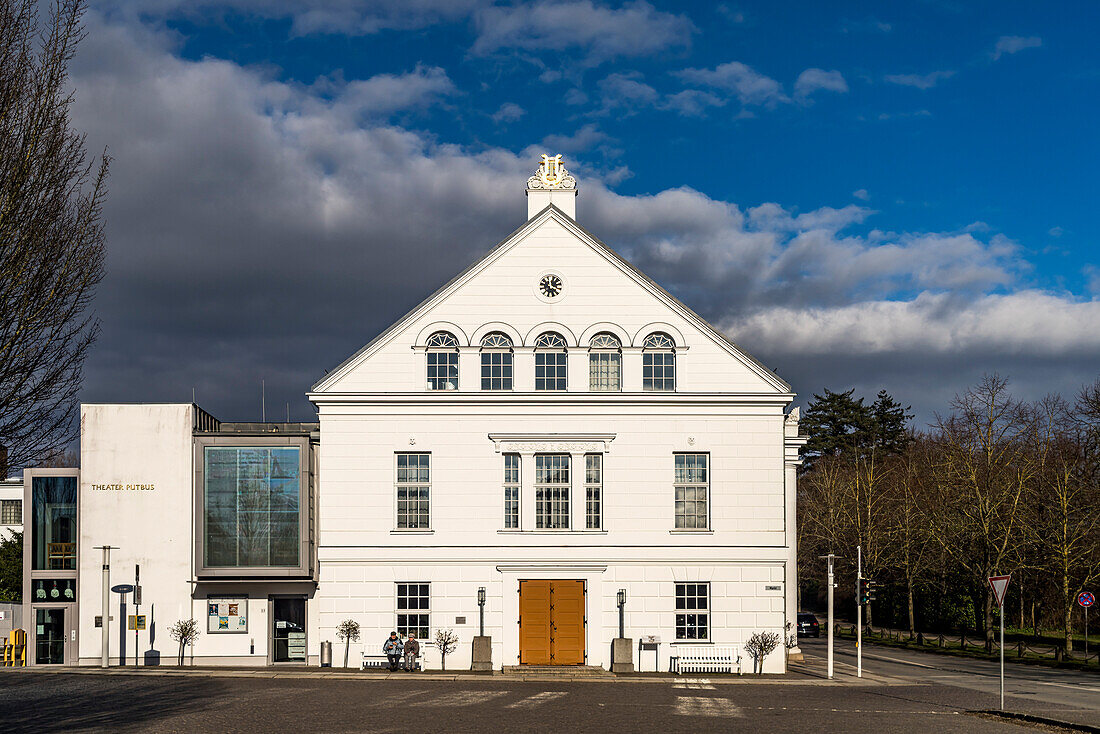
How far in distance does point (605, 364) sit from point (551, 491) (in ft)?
15.0

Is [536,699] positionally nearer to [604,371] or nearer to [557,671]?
[557,671]

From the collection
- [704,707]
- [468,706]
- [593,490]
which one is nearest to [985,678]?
[593,490]

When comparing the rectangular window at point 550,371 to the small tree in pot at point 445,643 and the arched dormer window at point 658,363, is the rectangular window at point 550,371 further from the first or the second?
the small tree in pot at point 445,643

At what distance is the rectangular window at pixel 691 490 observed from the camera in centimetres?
3512

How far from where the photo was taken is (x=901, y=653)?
50938 mm

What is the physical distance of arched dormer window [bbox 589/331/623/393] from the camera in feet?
116

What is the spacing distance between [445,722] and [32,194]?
491 inches

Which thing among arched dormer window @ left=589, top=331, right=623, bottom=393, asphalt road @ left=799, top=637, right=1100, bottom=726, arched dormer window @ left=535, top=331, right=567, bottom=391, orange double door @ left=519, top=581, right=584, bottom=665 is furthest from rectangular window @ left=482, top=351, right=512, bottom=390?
asphalt road @ left=799, top=637, right=1100, bottom=726

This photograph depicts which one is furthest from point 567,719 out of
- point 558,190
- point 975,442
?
point 975,442

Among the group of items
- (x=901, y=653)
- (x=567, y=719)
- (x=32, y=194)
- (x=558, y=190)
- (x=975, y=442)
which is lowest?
(x=901, y=653)

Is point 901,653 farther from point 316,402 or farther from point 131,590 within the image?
point 131,590

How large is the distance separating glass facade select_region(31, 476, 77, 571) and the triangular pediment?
9.67 m

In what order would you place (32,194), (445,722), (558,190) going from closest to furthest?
(32,194) → (445,722) → (558,190)

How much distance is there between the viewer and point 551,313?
116 ft
